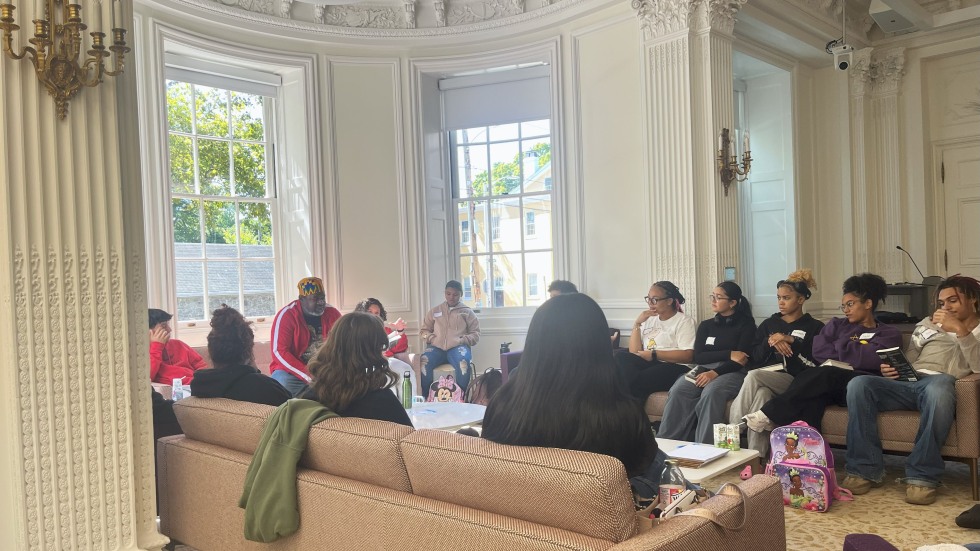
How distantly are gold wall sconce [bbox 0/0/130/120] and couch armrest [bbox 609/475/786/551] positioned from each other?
2.19m

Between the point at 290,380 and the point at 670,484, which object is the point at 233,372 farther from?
the point at 290,380

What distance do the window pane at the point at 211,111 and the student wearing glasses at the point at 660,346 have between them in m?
4.05

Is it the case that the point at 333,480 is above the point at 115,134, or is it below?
below

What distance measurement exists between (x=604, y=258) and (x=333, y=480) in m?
4.39

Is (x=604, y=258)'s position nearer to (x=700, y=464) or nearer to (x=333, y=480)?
(x=700, y=464)

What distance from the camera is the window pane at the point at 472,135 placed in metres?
7.57

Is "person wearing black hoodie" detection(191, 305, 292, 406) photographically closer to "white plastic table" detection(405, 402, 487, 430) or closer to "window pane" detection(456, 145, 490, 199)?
"white plastic table" detection(405, 402, 487, 430)

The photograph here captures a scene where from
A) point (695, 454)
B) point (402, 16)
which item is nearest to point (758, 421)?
point (695, 454)

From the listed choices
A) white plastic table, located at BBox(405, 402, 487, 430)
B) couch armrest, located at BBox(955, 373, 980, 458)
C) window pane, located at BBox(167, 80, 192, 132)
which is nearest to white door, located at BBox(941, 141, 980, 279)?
couch armrest, located at BBox(955, 373, 980, 458)

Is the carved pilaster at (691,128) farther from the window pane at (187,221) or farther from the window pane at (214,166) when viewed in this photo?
the window pane at (187,221)

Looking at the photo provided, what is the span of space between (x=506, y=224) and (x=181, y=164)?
9.97 feet

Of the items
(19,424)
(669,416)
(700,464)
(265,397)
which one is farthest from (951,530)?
(19,424)

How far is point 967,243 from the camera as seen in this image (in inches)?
283

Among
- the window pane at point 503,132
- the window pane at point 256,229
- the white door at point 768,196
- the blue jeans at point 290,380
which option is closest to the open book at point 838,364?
the white door at point 768,196
